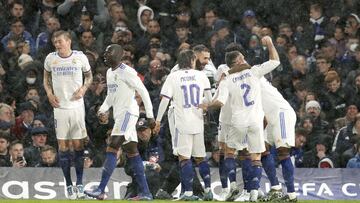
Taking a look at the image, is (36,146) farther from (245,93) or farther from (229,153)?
(245,93)

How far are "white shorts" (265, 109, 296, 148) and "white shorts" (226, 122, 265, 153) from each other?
0.37 meters

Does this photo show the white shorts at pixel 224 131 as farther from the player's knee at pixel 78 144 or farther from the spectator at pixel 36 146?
the spectator at pixel 36 146

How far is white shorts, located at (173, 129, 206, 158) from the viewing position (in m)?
22.6

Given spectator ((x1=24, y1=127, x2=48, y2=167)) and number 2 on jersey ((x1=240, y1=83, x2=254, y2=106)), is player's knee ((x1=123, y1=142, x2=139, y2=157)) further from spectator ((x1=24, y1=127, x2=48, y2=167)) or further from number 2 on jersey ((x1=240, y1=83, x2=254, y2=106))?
spectator ((x1=24, y1=127, x2=48, y2=167))

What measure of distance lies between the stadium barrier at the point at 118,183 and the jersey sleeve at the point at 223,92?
2.87m

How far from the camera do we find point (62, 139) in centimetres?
2294

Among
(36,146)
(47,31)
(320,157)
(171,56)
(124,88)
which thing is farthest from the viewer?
(47,31)

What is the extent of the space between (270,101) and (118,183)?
4.00 meters

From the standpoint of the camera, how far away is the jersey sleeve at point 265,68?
21938 millimetres

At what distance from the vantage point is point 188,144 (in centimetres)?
2261

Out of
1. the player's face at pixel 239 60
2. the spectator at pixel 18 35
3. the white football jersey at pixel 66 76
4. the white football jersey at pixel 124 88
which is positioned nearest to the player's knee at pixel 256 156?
the player's face at pixel 239 60

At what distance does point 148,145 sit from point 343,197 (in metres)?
3.81

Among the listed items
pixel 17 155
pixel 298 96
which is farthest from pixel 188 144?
pixel 298 96

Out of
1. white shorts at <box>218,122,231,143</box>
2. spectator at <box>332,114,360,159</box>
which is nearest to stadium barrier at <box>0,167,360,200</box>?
spectator at <box>332,114,360,159</box>
